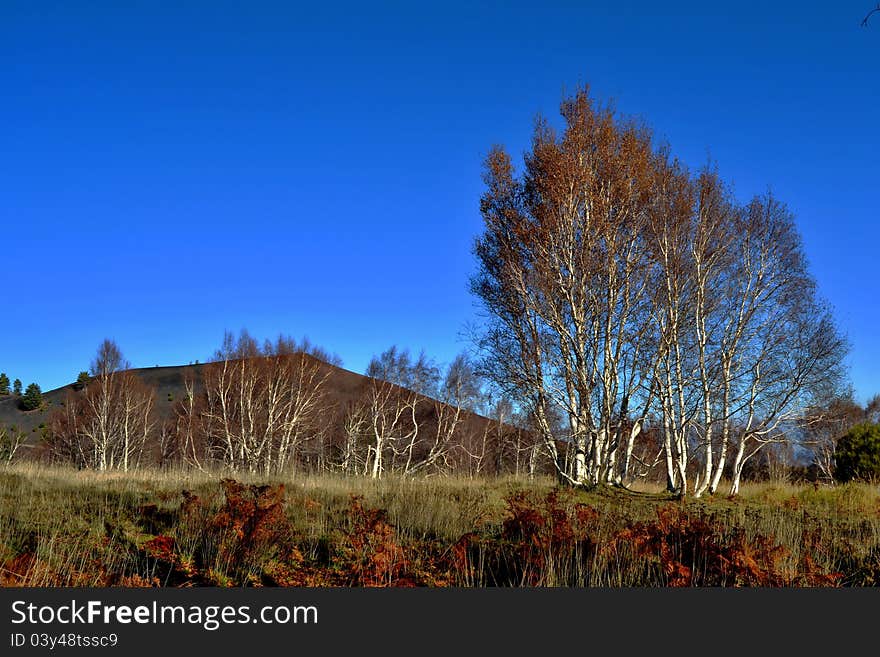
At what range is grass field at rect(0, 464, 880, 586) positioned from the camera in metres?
5.73

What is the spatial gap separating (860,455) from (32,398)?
5524 centimetres

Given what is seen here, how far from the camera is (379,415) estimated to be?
3688cm

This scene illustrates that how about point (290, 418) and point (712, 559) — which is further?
point (290, 418)

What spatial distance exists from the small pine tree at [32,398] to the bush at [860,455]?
54561 mm

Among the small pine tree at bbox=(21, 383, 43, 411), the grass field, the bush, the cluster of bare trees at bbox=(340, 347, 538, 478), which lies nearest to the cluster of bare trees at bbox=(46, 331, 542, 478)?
the cluster of bare trees at bbox=(340, 347, 538, 478)

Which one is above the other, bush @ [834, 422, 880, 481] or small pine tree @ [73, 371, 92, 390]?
small pine tree @ [73, 371, 92, 390]

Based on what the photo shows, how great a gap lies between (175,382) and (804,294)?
51.2 metres

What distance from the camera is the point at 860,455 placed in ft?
64.1

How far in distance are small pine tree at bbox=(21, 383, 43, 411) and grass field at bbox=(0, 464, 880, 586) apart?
4883 centimetres

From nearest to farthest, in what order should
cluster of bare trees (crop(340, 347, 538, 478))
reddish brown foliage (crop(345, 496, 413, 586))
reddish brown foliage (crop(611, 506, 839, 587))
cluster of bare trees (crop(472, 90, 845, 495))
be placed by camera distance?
1. reddish brown foliage (crop(611, 506, 839, 587))
2. reddish brown foliage (crop(345, 496, 413, 586))
3. cluster of bare trees (crop(472, 90, 845, 495))
4. cluster of bare trees (crop(340, 347, 538, 478))

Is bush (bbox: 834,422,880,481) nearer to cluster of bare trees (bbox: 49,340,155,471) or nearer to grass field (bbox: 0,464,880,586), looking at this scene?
grass field (bbox: 0,464,880,586)

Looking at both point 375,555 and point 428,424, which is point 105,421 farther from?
point 375,555

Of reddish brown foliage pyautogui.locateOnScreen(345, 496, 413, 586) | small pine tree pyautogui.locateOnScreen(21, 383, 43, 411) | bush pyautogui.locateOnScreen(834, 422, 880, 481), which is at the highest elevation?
small pine tree pyautogui.locateOnScreen(21, 383, 43, 411)

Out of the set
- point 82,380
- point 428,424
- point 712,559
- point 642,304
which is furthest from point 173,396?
point 712,559
